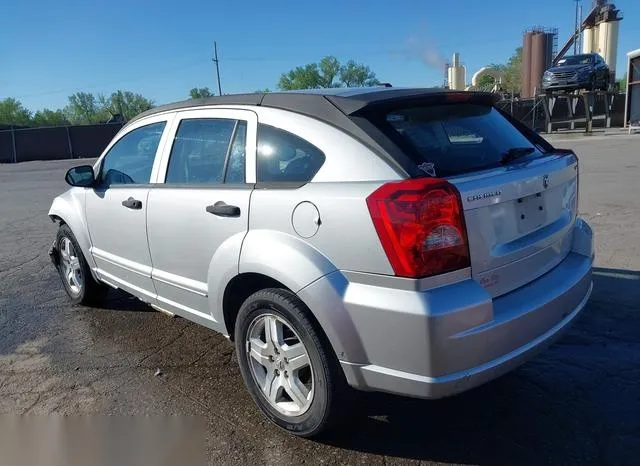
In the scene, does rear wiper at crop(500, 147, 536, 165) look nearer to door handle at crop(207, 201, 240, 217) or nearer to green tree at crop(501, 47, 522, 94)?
door handle at crop(207, 201, 240, 217)

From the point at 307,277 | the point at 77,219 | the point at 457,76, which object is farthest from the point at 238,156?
the point at 457,76

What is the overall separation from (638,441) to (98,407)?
3.04 metres

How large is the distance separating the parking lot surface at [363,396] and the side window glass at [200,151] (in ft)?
4.45

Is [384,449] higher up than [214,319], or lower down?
lower down

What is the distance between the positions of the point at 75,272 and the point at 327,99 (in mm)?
3471

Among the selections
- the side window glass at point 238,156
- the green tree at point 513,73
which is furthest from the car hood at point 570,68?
the green tree at point 513,73

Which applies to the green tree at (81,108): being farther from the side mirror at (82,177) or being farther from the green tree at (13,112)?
the side mirror at (82,177)

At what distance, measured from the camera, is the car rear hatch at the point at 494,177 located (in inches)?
101

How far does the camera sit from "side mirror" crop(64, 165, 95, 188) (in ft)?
14.9

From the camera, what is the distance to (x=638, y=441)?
9.19 ft

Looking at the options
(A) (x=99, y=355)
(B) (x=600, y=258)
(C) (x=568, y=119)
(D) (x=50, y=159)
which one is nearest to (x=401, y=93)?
(A) (x=99, y=355)

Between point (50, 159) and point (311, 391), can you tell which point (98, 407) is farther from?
point (50, 159)

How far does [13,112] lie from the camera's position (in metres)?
108

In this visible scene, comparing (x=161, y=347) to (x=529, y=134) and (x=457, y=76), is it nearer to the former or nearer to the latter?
(x=529, y=134)
